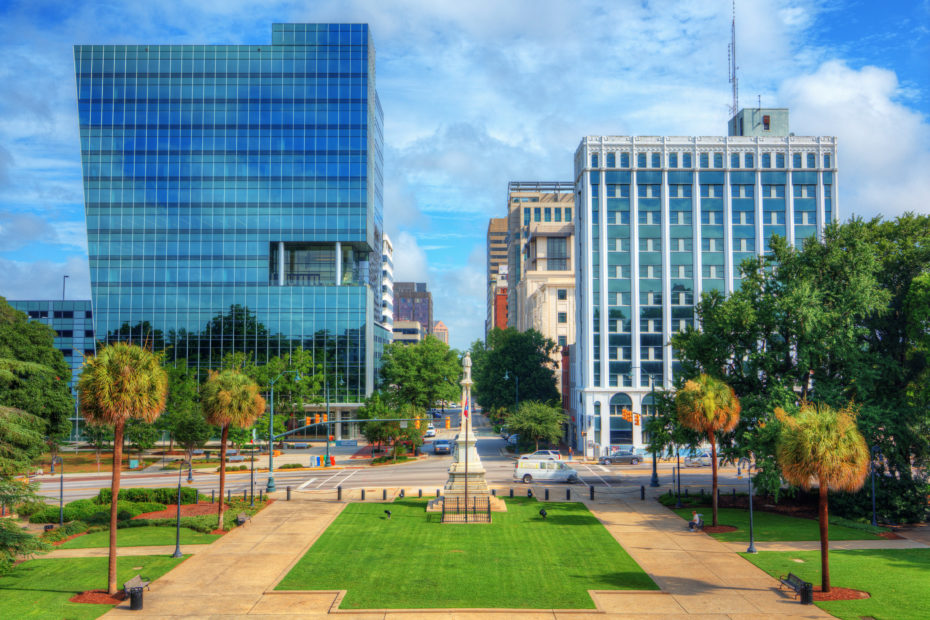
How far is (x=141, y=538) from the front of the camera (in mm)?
36062

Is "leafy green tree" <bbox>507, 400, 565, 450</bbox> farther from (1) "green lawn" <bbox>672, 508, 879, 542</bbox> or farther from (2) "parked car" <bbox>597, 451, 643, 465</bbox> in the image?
(1) "green lawn" <bbox>672, 508, 879, 542</bbox>

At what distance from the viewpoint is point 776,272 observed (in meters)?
44.2

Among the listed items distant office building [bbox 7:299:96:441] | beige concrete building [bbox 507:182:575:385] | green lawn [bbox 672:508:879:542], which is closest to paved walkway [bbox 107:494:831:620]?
green lawn [bbox 672:508:879:542]

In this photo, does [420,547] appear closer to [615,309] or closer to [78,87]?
[615,309]

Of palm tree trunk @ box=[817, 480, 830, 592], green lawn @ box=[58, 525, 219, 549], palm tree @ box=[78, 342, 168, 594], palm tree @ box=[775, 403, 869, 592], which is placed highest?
palm tree @ box=[78, 342, 168, 594]

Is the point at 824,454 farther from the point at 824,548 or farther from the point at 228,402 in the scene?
the point at 228,402

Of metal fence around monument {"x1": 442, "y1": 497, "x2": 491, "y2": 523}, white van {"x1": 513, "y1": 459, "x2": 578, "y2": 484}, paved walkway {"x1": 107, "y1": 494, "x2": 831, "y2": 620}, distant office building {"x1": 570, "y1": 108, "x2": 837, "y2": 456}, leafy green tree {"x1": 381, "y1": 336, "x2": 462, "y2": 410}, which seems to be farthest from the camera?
leafy green tree {"x1": 381, "y1": 336, "x2": 462, "y2": 410}

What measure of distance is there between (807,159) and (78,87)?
289ft

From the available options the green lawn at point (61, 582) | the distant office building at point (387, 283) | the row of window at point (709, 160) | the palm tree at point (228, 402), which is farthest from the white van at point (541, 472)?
the distant office building at point (387, 283)

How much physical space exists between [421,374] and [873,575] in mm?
60921

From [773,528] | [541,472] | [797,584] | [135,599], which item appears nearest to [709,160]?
[541,472]

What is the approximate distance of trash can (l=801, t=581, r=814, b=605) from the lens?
24.7m

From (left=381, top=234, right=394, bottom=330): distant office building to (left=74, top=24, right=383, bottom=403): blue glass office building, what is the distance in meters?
39.6

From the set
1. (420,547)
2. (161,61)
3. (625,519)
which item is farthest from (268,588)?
(161,61)
